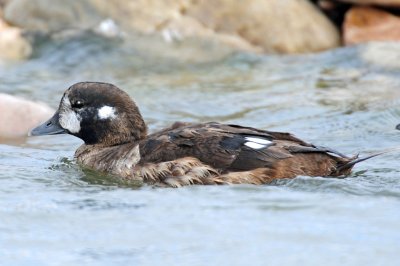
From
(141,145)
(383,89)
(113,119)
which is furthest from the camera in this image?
(383,89)

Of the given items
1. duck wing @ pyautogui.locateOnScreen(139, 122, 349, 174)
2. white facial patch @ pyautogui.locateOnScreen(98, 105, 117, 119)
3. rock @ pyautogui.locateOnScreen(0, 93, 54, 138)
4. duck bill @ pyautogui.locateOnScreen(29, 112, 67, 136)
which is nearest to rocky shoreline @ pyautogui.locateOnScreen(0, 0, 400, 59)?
rock @ pyautogui.locateOnScreen(0, 93, 54, 138)

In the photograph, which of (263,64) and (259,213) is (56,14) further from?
(259,213)

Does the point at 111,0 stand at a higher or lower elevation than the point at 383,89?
higher

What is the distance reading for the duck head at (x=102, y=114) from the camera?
8062 millimetres

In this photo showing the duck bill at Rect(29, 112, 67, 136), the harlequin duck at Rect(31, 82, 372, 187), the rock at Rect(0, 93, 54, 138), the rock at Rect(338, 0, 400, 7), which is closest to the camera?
the harlequin duck at Rect(31, 82, 372, 187)

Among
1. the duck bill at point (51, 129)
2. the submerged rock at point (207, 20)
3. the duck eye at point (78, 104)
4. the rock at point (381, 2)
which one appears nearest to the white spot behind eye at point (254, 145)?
the duck eye at point (78, 104)

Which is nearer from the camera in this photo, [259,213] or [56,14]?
[259,213]

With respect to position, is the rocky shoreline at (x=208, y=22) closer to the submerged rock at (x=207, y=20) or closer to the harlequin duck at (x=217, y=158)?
the submerged rock at (x=207, y=20)

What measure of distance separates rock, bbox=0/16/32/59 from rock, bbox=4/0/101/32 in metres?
0.19

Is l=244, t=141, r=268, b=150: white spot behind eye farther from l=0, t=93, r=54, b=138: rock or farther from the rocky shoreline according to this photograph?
the rocky shoreline

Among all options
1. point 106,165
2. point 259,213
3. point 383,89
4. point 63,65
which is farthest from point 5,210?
point 63,65

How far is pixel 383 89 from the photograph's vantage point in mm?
11398

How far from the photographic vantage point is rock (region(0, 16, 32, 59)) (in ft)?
44.8

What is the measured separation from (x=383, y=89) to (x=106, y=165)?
4587 mm
